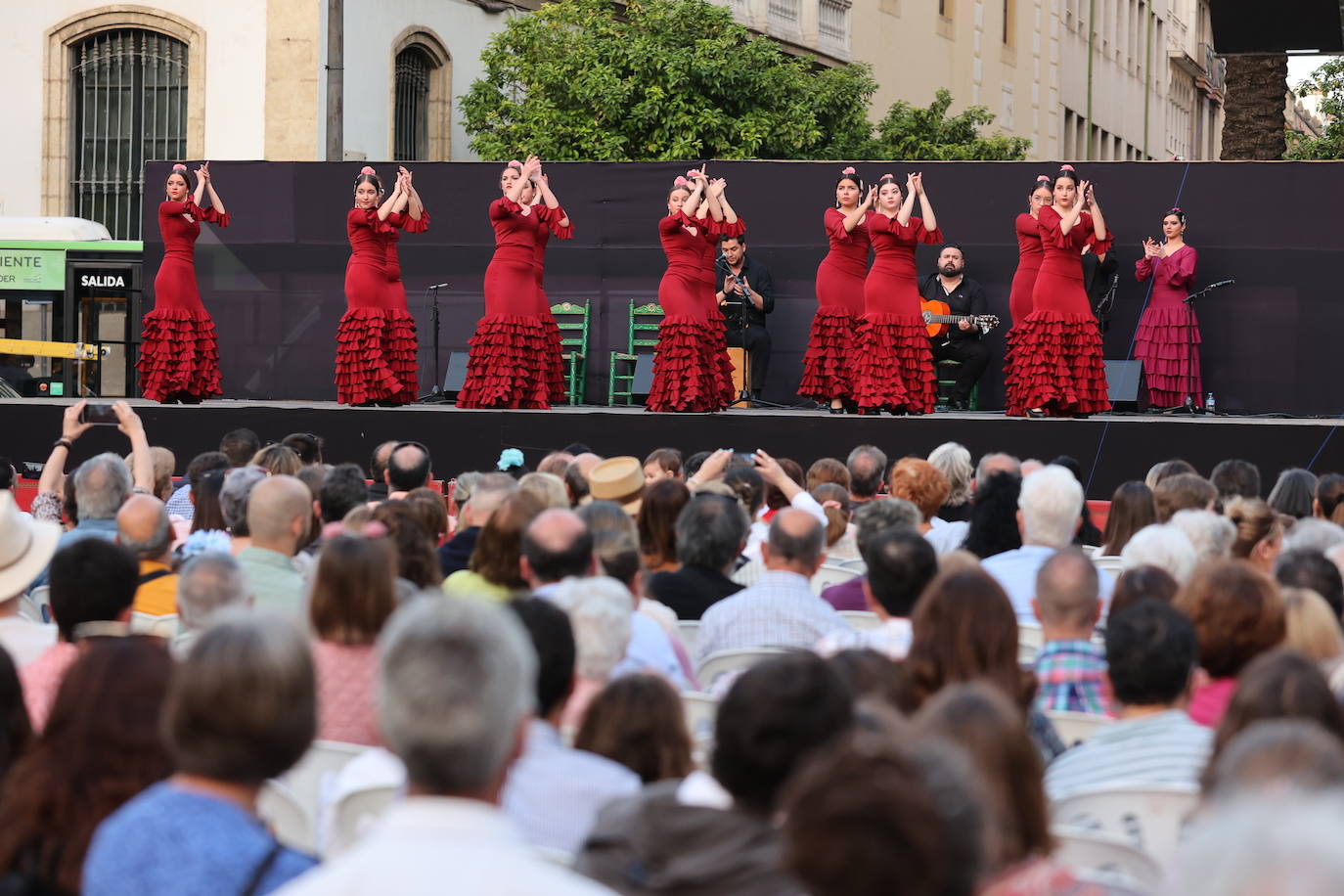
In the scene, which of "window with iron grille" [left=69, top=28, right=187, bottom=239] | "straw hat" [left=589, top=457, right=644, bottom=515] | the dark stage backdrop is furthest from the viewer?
"window with iron grille" [left=69, top=28, right=187, bottom=239]

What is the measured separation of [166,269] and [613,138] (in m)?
8.00

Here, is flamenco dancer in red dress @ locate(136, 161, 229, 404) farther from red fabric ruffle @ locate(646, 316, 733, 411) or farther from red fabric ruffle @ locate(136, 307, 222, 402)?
red fabric ruffle @ locate(646, 316, 733, 411)

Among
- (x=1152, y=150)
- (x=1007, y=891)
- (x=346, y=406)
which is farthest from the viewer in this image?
(x=1152, y=150)

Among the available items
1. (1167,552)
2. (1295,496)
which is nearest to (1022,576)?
(1167,552)

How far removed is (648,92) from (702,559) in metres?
15.0

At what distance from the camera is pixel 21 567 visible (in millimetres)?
4117

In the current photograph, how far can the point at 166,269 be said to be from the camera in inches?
473

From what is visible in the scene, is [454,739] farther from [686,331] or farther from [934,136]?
[934,136]

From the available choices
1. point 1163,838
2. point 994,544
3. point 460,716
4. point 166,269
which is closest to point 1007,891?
point 460,716

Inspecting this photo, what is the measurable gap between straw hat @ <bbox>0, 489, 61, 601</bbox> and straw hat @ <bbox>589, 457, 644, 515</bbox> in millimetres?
2023

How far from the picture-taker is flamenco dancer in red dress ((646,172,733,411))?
35.3 feet

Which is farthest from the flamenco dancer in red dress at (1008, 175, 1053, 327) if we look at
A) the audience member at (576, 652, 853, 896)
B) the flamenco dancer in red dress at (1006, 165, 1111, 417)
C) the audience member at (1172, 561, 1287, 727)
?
the audience member at (576, 652, 853, 896)

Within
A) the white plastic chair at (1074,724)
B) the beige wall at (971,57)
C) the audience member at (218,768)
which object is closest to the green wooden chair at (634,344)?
the white plastic chair at (1074,724)

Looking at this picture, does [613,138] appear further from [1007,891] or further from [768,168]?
[1007,891]
